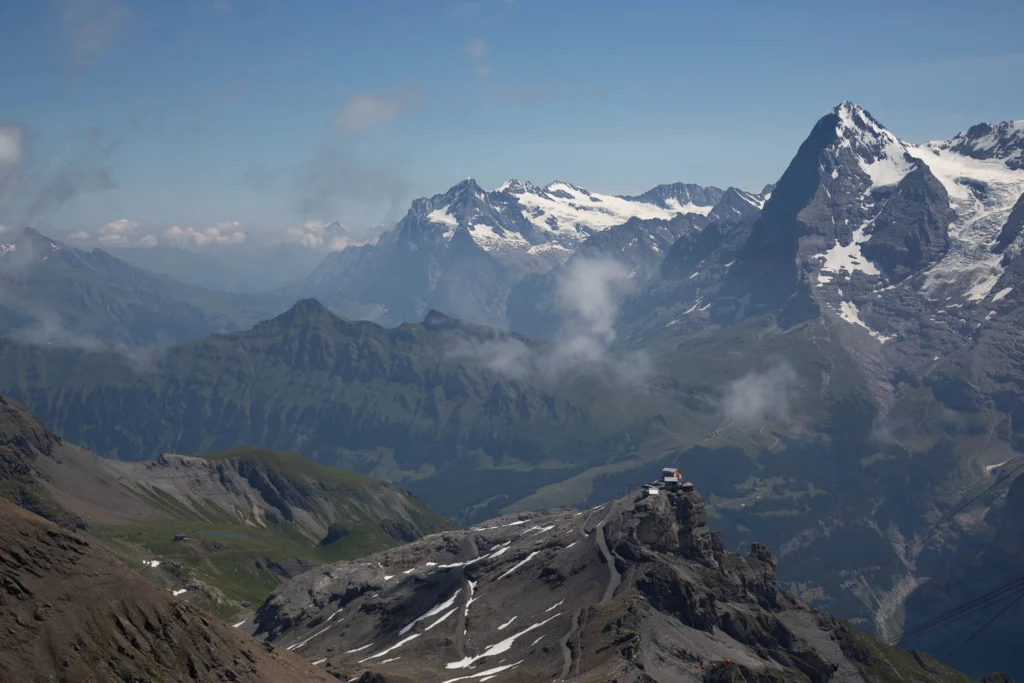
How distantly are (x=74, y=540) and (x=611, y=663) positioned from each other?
9777 centimetres

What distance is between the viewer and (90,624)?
146m

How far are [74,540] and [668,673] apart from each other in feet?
359

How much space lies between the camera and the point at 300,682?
172m

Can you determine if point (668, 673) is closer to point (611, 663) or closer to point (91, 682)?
point (611, 663)

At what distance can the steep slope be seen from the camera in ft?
452

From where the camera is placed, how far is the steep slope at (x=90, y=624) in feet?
452

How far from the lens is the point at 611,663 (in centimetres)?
19025

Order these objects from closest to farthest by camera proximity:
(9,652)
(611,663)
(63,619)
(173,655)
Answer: (9,652)
(63,619)
(173,655)
(611,663)

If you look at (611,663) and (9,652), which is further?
(611,663)

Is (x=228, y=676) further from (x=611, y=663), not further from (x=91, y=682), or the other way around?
(x=611, y=663)

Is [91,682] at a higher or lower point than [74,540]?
lower

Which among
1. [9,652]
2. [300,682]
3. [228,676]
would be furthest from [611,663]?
[9,652]

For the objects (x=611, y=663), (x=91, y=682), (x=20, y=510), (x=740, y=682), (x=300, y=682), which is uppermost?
(x=20, y=510)

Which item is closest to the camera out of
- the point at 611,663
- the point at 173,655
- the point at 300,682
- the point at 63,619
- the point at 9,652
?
the point at 9,652
